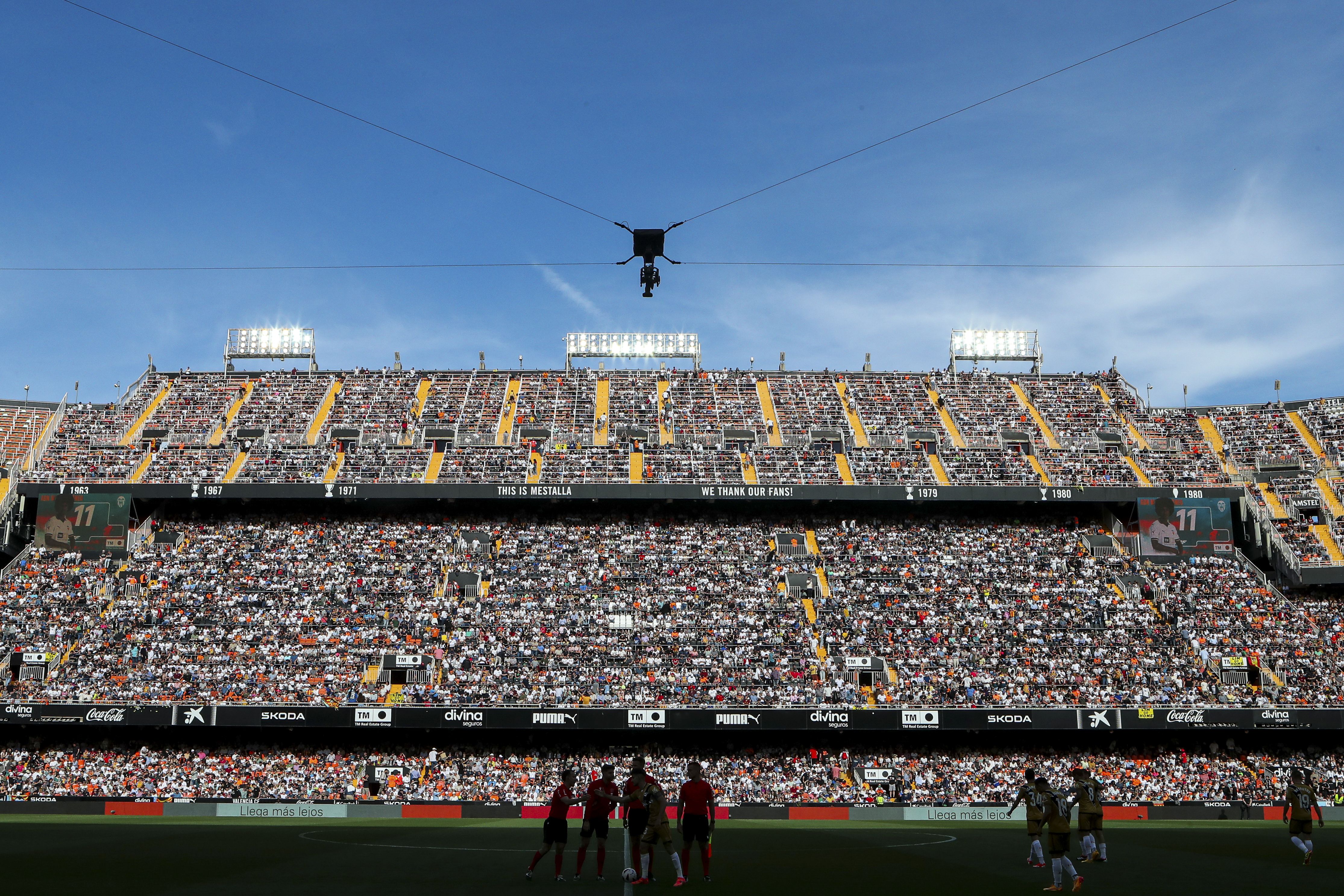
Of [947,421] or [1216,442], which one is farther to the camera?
[947,421]

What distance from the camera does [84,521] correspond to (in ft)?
178

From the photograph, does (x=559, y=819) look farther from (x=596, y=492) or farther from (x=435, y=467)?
(x=435, y=467)

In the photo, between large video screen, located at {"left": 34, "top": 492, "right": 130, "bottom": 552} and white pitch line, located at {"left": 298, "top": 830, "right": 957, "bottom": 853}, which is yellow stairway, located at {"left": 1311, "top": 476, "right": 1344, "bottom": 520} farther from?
white pitch line, located at {"left": 298, "top": 830, "right": 957, "bottom": 853}

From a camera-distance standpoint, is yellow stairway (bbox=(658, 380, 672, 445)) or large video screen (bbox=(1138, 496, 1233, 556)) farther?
yellow stairway (bbox=(658, 380, 672, 445))

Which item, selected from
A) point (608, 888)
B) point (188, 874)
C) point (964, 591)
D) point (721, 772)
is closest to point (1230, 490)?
point (964, 591)

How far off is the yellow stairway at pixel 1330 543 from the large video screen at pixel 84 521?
60993 mm

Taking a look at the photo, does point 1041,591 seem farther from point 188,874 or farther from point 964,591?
point 188,874

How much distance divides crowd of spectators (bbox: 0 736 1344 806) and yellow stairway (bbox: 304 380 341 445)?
21.1 meters

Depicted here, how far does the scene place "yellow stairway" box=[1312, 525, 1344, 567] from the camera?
5122cm

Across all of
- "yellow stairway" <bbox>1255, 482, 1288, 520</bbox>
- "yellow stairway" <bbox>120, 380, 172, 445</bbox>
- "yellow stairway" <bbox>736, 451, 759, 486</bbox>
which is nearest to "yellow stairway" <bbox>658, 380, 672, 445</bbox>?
"yellow stairway" <bbox>736, 451, 759, 486</bbox>

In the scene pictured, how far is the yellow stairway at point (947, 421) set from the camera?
2399 inches

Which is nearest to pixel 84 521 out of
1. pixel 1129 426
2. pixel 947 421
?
pixel 947 421

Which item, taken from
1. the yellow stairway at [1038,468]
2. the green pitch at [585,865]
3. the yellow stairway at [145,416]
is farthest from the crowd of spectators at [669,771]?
the yellow stairway at [145,416]

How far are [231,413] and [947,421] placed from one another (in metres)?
43.5
